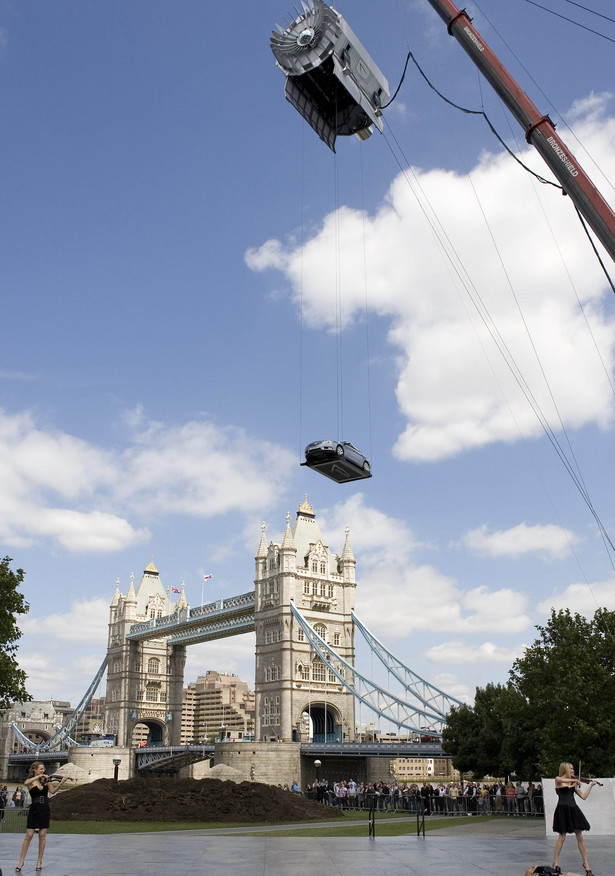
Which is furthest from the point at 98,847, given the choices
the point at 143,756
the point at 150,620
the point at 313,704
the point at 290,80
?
the point at 150,620

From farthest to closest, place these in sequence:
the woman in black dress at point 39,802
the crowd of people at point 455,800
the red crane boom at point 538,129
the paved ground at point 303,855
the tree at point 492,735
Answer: the tree at point 492,735 → the crowd of people at point 455,800 → the red crane boom at point 538,129 → the woman in black dress at point 39,802 → the paved ground at point 303,855

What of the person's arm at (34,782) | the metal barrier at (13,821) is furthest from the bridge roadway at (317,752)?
the person's arm at (34,782)

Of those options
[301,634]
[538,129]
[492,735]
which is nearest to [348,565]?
[301,634]

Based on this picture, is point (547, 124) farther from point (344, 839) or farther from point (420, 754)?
point (420, 754)

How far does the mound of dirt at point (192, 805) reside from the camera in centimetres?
3053

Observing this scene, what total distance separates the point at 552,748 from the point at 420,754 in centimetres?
2641

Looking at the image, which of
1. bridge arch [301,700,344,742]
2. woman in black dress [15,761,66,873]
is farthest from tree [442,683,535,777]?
woman in black dress [15,761,66,873]

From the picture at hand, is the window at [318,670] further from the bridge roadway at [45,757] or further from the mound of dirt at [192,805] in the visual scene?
the mound of dirt at [192,805]

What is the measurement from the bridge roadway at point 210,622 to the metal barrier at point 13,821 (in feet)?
184

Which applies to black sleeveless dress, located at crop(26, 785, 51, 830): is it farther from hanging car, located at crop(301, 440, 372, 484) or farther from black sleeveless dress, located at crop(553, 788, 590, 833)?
hanging car, located at crop(301, 440, 372, 484)

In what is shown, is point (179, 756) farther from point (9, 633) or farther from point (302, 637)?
point (9, 633)

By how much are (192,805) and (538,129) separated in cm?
2585

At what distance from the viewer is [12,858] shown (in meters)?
15.7

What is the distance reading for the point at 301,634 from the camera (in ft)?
260
